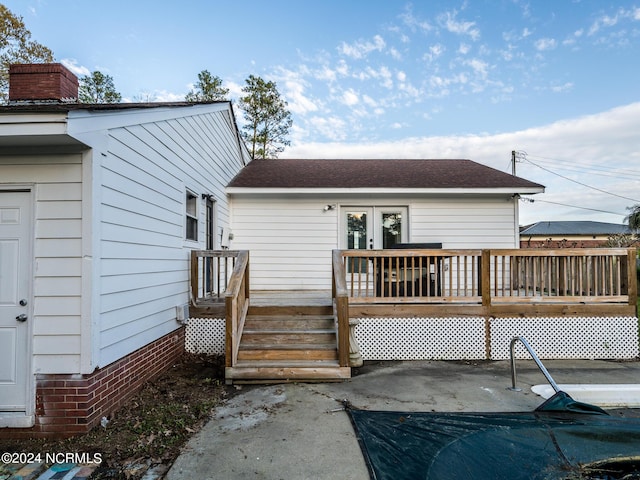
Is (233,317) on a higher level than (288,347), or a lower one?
higher

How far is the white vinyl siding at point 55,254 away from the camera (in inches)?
118

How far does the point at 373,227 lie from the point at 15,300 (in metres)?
6.50

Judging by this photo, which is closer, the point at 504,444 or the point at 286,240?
the point at 504,444

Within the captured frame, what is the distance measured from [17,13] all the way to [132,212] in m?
19.0

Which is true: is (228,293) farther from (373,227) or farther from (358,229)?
(373,227)

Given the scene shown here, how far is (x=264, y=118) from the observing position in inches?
721

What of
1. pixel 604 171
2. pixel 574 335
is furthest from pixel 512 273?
pixel 604 171

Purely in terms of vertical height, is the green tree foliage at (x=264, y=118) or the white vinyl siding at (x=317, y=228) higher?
the green tree foliage at (x=264, y=118)

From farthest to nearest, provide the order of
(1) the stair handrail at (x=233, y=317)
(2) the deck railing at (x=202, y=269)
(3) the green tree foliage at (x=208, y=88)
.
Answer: (3) the green tree foliage at (x=208, y=88)
(2) the deck railing at (x=202, y=269)
(1) the stair handrail at (x=233, y=317)

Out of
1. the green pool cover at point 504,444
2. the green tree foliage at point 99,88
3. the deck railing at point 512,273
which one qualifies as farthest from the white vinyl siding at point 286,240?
the green tree foliage at point 99,88

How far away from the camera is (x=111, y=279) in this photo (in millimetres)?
3336

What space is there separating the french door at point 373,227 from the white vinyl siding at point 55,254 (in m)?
5.79

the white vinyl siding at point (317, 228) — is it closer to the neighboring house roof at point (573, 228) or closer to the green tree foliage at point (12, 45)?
the green tree foliage at point (12, 45)

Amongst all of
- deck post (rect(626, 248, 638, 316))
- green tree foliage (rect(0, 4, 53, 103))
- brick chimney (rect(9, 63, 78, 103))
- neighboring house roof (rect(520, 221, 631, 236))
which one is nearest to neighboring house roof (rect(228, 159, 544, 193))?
deck post (rect(626, 248, 638, 316))
